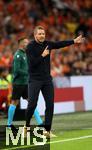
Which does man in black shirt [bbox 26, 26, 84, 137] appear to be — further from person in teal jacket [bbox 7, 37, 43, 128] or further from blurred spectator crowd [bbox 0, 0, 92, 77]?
blurred spectator crowd [bbox 0, 0, 92, 77]

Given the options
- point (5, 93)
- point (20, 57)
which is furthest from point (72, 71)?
point (20, 57)

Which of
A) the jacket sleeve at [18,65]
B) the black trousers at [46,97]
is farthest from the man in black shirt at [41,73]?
the jacket sleeve at [18,65]

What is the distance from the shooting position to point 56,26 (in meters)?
28.1

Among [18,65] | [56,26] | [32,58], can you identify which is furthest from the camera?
[56,26]

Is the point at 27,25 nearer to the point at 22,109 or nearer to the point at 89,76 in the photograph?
the point at 89,76

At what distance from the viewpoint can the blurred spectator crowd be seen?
24056 mm

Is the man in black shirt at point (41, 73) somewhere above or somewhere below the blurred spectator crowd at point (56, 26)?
below

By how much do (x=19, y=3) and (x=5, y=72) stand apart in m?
7.89

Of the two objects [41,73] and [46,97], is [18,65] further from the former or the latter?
[46,97]

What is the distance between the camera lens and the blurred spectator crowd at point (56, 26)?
24.1 m

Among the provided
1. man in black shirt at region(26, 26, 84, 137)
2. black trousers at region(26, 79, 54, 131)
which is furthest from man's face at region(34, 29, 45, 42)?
black trousers at region(26, 79, 54, 131)

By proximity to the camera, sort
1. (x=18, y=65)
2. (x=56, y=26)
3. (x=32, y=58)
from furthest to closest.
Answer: (x=56, y=26)
(x=18, y=65)
(x=32, y=58)

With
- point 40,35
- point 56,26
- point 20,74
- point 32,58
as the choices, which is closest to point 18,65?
point 20,74

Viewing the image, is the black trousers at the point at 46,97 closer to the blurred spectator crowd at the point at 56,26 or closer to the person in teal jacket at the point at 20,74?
the person in teal jacket at the point at 20,74
